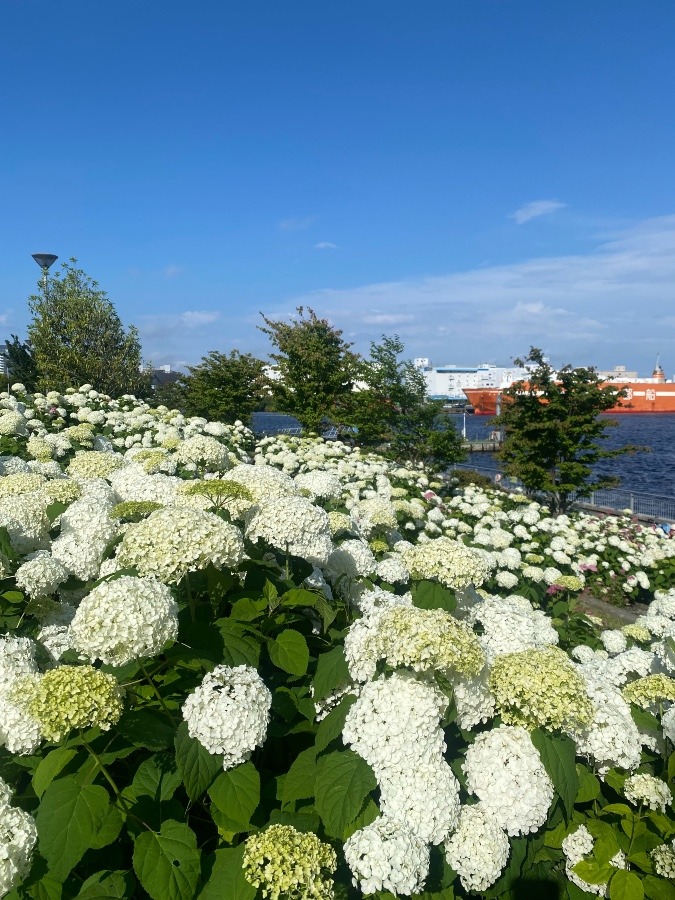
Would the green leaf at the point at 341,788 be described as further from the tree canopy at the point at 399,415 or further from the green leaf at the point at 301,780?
the tree canopy at the point at 399,415

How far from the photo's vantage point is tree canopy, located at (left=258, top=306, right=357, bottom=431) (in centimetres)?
2519

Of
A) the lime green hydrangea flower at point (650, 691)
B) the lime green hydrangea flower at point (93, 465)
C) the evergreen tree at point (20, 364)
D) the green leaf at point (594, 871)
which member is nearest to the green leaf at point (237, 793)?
the green leaf at point (594, 871)

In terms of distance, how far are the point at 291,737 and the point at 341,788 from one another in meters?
0.52

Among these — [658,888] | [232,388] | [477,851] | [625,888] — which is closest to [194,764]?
[477,851]

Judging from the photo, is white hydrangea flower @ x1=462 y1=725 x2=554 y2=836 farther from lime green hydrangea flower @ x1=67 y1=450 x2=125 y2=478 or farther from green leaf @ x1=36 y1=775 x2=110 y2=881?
lime green hydrangea flower @ x1=67 y1=450 x2=125 y2=478

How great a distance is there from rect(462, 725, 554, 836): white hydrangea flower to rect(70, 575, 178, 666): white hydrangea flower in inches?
39.1

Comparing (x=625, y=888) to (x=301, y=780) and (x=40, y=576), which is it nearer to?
(x=301, y=780)

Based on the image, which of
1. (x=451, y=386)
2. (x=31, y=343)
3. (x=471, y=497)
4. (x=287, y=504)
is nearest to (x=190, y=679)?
(x=287, y=504)

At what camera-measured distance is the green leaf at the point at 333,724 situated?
1.86 metres

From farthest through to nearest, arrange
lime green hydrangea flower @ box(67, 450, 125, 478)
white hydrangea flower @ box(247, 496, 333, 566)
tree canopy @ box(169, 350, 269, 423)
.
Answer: tree canopy @ box(169, 350, 269, 423), lime green hydrangea flower @ box(67, 450, 125, 478), white hydrangea flower @ box(247, 496, 333, 566)

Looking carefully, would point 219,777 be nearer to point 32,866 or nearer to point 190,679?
point 190,679

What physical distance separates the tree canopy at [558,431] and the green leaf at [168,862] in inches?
686

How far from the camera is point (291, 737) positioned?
2.17m

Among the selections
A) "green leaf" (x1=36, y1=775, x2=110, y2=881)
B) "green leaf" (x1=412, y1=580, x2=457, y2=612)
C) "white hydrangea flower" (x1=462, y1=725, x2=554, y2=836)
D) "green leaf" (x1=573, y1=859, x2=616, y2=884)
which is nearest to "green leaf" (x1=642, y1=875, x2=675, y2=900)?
"green leaf" (x1=573, y1=859, x2=616, y2=884)
